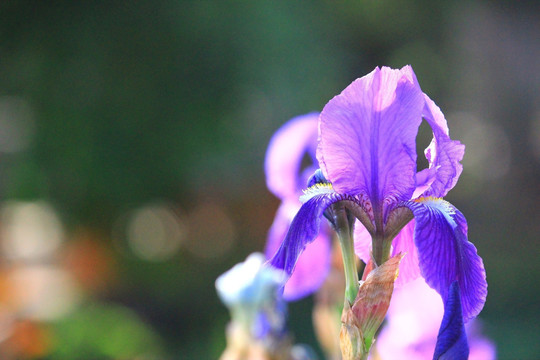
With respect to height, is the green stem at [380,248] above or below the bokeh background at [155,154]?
above

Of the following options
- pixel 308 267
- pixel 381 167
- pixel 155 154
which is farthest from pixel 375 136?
pixel 155 154

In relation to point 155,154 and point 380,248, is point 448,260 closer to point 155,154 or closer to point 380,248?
point 380,248

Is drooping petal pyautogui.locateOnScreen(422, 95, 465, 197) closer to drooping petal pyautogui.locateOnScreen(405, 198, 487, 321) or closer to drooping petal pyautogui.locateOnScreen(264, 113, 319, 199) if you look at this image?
drooping petal pyautogui.locateOnScreen(405, 198, 487, 321)

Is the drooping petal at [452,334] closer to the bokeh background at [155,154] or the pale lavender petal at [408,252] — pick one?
the pale lavender petal at [408,252]

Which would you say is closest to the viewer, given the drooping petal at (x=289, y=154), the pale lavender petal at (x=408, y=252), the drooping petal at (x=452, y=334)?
the drooping petal at (x=452, y=334)

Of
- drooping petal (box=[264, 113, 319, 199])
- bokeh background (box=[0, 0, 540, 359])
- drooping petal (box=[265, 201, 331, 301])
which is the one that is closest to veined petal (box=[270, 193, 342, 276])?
drooping petal (box=[265, 201, 331, 301])

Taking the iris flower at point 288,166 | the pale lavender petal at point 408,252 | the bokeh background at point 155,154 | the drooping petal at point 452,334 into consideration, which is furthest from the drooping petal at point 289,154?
the bokeh background at point 155,154
